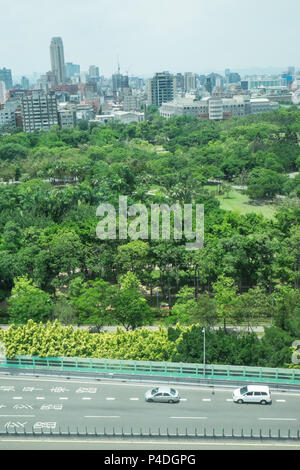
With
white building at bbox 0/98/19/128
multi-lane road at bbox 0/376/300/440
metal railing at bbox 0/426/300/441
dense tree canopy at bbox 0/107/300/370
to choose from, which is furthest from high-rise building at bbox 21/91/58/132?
metal railing at bbox 0/426/300/441

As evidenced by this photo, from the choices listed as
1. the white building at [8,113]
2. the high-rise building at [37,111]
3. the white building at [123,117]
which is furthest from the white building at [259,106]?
the white building at [8,113]

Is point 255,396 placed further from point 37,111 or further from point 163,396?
point 37,111

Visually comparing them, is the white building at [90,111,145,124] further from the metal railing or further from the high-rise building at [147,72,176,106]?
the metal railing

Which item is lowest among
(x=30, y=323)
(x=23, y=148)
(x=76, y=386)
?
(x=76, y=386)

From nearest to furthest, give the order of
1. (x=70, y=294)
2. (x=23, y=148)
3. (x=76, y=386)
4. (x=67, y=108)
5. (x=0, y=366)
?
(x=76, y=386) < (x=0, y=366) < (x=70, y=294) < (x=23, y=148) < (x=67, y=108)

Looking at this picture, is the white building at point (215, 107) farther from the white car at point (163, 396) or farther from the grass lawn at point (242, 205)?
the white car at point (163, 396)
